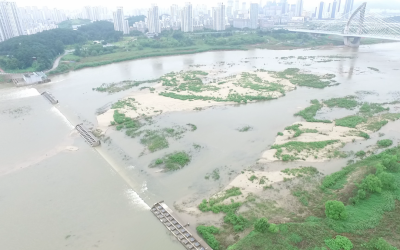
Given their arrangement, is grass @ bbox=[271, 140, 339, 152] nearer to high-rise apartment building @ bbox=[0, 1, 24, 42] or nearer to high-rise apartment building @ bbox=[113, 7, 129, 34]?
high-rise apartment building @ bbox=[0, 1, 24, 42]

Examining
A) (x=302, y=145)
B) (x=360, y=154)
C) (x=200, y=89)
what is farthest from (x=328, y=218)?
(x=200, y=89)

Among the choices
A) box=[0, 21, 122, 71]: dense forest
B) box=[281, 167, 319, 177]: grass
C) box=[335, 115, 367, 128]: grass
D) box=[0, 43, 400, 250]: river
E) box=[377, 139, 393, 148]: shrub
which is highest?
Answer: box=[0, 21, 122, 71]: dense forest

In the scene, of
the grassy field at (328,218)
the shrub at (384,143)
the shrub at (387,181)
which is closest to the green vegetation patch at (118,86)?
the grassy field at (328,218)

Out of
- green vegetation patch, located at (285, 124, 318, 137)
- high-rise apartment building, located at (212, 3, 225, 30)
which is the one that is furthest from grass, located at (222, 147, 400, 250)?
high-rise apartment building, located at (212, 3, 225, 30)

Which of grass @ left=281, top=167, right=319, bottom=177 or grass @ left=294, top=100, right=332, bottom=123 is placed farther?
grass @ left=294, top=100, right=332, bottom=123

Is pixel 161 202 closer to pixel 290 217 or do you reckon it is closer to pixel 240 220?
pixel 240 220

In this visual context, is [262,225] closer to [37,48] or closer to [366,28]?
[37,48]

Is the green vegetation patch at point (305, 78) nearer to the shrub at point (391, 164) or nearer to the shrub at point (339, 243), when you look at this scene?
the shrub at point (391, 164)
